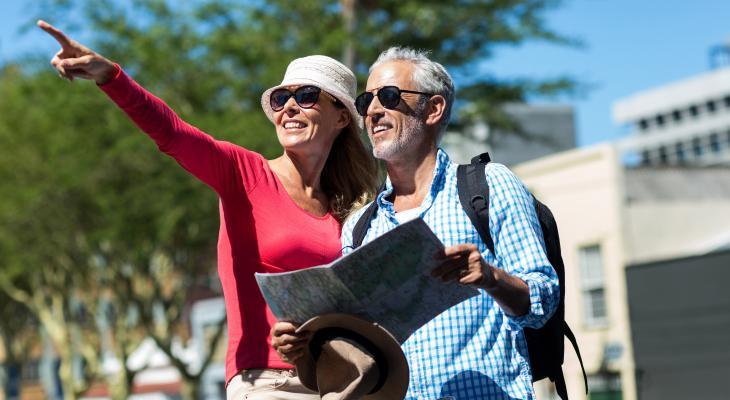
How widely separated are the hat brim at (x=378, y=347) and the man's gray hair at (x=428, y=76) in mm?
795

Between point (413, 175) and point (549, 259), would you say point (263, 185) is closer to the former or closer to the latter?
point (413, 175)

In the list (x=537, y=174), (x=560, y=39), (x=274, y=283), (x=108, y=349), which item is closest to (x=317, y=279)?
(x=274, y=283)

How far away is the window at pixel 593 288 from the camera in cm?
2889

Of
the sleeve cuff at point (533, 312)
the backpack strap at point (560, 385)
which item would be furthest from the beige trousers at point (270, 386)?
the sleeve cuff at point (533, 312)

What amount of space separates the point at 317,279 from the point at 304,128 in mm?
1397

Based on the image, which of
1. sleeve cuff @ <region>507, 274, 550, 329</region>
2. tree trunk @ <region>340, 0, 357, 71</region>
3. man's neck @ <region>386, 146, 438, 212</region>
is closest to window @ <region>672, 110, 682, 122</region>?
tree trunk @ <region>340, 0, 357, 71</region>

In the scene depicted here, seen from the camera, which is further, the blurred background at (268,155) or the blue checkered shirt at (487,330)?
the blurred background at (268,155)

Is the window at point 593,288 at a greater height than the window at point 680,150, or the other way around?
the window at point 680,150

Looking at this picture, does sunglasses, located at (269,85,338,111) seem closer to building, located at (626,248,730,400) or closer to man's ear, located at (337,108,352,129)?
man's ear, located at (337,108,352,129)

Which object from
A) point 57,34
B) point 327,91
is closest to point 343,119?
point 327,91

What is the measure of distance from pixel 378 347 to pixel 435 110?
816 mm

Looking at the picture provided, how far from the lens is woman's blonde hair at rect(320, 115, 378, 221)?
4.67 metres

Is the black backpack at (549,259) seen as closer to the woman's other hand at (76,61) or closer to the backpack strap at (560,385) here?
the backpack strap at (560,385)

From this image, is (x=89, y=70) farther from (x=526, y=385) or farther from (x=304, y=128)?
(x=526, y=385)
